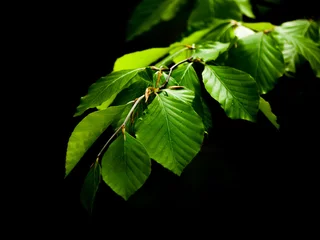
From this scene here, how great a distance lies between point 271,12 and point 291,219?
1.32m

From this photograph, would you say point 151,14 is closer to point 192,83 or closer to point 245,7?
point 245,7

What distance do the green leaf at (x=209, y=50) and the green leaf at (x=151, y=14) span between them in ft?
1.34

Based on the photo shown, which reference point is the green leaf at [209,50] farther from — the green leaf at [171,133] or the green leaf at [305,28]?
the green leaf at [305,28]

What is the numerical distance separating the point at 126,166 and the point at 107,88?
0.23 meters

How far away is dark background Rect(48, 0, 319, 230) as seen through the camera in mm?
1556

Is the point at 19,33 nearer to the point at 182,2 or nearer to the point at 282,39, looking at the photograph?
the point at 182,2

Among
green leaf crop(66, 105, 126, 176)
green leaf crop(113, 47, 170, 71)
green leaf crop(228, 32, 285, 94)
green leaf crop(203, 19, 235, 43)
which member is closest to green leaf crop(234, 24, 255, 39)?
green leaf crop(203, 19, 235, 43)

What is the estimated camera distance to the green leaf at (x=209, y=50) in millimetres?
691

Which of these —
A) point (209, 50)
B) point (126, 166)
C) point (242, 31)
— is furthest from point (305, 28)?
point (126, 166)

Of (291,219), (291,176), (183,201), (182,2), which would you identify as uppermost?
(182,2)

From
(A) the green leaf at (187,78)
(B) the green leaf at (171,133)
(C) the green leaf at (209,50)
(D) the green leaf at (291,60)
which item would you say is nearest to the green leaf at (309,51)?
(D) the green leaf at (291,60)

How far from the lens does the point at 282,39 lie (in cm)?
81

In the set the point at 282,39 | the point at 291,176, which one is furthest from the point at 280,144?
the point at 282,39

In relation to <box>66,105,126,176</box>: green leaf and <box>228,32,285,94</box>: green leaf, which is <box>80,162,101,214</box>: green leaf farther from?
<box>228,32,285,94</box>: green leaf
